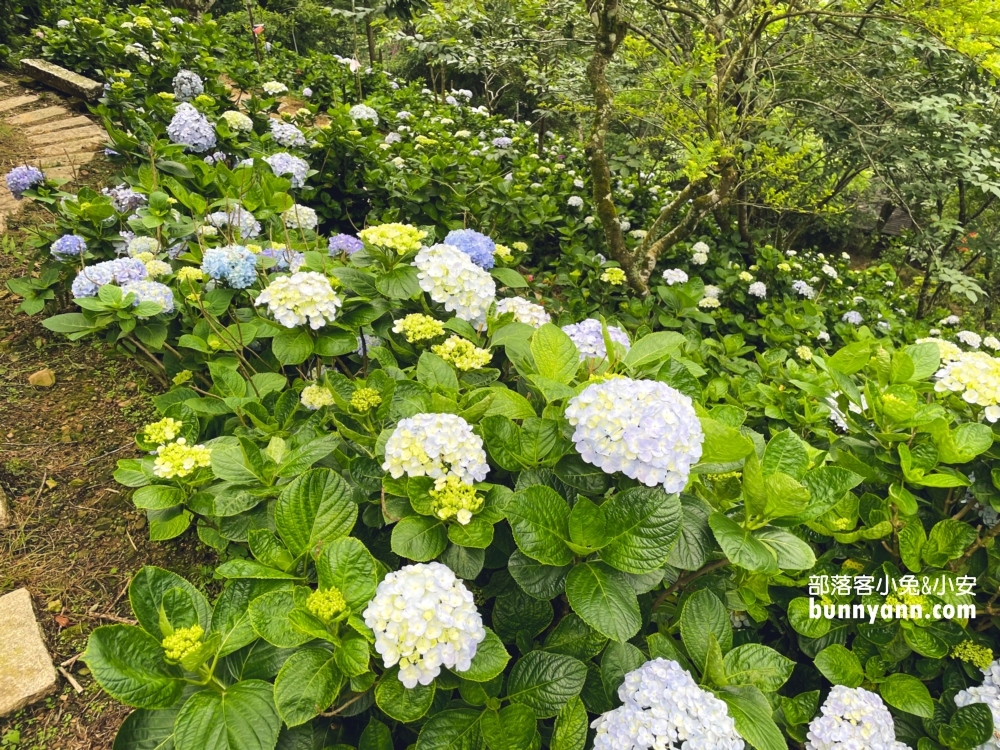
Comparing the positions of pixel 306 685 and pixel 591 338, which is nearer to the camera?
pixel 306 685

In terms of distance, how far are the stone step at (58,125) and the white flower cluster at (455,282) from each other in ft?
13.2

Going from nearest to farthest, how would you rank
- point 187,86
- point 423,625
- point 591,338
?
point 423,625 → point 591,338 → point 187,86

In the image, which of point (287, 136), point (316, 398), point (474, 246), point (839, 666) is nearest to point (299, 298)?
point (316, 398)

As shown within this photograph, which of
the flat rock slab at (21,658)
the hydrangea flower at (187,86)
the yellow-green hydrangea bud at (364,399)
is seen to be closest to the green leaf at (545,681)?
the yellow-green hydrangea bud at (364,399)

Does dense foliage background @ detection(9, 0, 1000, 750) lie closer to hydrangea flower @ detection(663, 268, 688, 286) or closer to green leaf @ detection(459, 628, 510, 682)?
green leaf @ detection(459, 628, 510, 682)

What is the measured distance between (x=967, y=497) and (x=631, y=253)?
2194mm

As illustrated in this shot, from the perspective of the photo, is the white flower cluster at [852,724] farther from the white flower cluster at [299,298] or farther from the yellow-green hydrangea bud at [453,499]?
the white flower cluster at [299,298]

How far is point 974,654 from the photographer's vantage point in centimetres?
126

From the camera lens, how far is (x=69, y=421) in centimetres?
210

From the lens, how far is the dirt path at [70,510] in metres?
1.42

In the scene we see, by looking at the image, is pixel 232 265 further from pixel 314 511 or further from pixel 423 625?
pixel 423 625

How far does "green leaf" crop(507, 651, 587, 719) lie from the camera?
1.01m

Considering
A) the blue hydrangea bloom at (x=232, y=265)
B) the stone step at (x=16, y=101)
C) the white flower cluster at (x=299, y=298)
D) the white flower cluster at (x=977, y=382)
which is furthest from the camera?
the stone step at (x=16, y=101)

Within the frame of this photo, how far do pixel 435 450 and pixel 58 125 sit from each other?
4693mm
